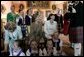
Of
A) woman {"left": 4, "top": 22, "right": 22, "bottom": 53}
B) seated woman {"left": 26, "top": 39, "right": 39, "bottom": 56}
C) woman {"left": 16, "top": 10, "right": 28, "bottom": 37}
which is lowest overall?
→ seated woman {"left": 26, "top": 39, "right": 39, "bottom": 56}

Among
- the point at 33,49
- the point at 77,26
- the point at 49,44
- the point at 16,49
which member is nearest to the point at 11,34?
the point at 16,49

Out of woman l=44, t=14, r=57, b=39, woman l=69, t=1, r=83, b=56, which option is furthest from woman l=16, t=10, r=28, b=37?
woman l=69, t=1, r=83, b=56

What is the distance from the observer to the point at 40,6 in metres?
3.48

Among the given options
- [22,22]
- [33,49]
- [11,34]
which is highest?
[22,22]

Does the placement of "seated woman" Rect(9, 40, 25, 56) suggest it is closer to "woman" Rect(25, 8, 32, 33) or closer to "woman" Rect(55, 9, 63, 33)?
"woman" Rect(25, 8, 32, 33)

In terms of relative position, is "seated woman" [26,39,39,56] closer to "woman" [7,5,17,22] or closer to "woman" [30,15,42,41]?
"woman" [30,15,42,41]

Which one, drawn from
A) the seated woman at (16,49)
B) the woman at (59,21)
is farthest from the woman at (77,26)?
the seated woman at (16,49)

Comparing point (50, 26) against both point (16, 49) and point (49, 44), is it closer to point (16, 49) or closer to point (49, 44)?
point (49, 44)

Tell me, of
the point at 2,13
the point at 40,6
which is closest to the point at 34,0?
the point at 40,6

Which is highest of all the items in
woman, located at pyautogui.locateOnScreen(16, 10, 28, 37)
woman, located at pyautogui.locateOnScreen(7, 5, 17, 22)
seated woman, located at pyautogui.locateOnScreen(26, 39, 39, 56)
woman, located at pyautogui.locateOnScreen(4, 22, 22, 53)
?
woman, located at pyautogui.locateOnScreen(7, 5, 17, 22)

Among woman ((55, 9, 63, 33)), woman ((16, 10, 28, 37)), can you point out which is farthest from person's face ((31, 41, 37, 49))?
woman ((55, 9, 63, 33))

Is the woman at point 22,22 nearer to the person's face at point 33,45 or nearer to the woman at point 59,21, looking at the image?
the person's face at point 33,45

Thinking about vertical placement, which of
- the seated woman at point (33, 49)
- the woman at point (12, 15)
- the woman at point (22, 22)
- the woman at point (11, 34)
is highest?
the woman at point (12, 15)

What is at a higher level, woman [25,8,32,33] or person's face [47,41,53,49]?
woman [25,8,32,33]
